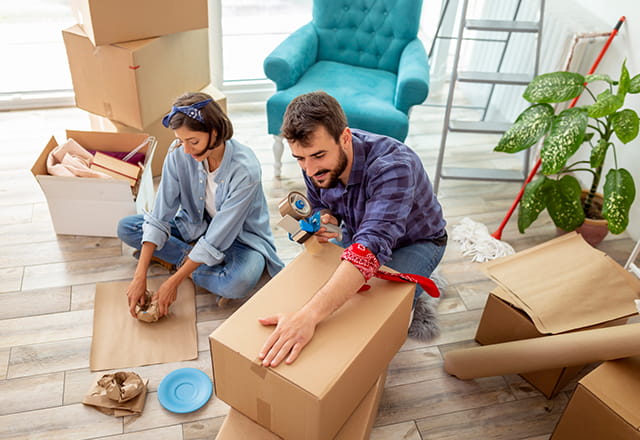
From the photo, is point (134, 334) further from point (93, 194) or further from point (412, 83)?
point (412, 83)

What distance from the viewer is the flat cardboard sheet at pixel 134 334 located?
6.40 feet

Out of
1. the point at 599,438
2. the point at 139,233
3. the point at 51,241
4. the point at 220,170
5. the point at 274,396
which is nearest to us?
the point at 274,396

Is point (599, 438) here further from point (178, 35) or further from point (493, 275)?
point (178, 35)

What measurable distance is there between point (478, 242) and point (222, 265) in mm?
1206

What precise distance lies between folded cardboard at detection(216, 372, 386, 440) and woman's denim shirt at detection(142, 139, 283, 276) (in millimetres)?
677

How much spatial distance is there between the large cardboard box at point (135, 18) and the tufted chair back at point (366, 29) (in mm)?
732

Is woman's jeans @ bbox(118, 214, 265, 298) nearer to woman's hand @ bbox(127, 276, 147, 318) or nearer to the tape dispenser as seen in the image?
woman's hand @ bbox(127, 276, 147, 318)

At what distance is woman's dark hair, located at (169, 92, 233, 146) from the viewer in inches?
70.0

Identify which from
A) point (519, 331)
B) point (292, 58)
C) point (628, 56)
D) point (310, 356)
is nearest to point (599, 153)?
point (628, 56)

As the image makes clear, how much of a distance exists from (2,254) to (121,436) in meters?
1.10

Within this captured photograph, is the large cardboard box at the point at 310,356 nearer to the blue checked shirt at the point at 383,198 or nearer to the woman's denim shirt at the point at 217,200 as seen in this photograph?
the blue checked shirt at the point at 383,198

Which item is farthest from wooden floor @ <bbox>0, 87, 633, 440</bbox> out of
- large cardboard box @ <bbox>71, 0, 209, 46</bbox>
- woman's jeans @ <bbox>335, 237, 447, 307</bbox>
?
large cardboard box @ <bbox>71, 0, 209, 46</bbox>

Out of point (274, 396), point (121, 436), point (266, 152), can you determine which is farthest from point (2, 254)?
point (274, 396)

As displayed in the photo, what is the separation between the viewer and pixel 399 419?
184cm
